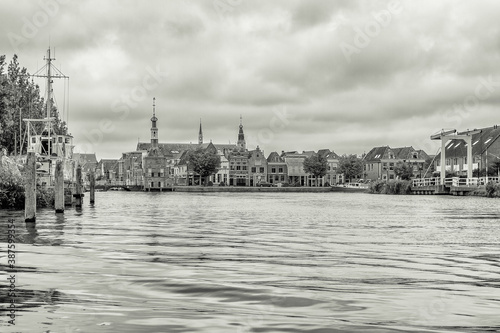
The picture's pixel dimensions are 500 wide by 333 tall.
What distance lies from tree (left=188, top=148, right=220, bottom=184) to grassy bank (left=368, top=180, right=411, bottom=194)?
183ft

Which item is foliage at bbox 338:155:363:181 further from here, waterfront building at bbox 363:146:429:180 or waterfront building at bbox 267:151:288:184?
waterfront building at bbox 267:151:288:184

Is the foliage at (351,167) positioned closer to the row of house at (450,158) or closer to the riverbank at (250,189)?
the row of house at (450,158)

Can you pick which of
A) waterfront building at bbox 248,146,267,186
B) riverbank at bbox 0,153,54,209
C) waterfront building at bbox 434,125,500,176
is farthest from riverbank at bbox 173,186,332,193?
riverbank at bbox 0,153,54,209

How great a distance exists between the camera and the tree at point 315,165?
17188 centimetres

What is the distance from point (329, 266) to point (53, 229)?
45.7ft

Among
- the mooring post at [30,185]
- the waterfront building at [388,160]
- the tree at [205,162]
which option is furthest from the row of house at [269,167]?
the mooring post at [30,185]

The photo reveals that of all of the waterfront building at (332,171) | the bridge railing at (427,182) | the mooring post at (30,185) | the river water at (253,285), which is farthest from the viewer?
the waterfront building at (332,171)

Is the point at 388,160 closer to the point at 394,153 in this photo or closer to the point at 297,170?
the point at 394,153

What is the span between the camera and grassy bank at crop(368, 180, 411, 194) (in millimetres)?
103188

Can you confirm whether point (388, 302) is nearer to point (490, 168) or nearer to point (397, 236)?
point (397, 236)

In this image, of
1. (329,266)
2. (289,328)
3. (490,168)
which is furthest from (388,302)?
(490,168)

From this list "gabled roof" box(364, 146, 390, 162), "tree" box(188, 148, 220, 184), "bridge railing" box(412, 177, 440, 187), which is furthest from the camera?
"gabled roof" box(364, 146, 390, 162)

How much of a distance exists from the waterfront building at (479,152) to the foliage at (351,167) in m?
45.7

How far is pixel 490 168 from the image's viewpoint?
9844 centimetres
